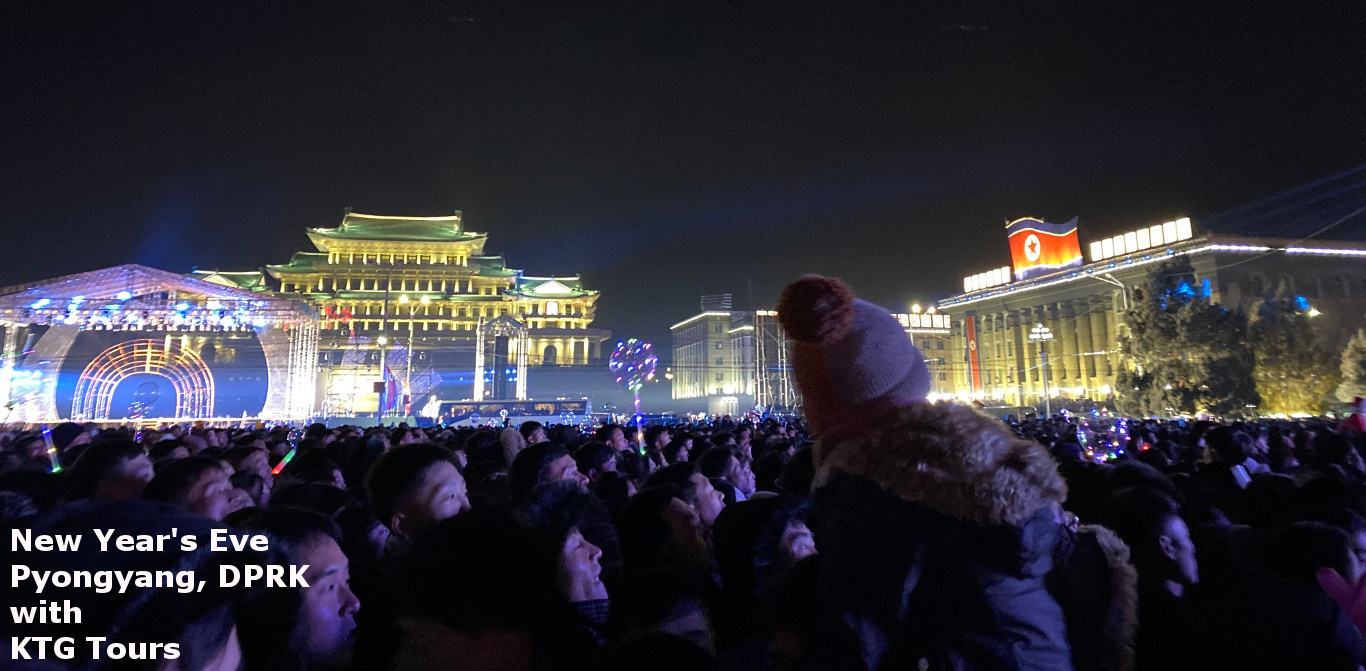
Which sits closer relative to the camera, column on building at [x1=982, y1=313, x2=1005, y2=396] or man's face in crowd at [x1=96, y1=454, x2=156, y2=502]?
man's face in crowd at [x1=96, y1=454, x2=156, y2=502]

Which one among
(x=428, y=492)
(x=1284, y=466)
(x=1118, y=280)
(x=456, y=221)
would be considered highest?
(x=456, y=221)

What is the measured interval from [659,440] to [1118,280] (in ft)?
167

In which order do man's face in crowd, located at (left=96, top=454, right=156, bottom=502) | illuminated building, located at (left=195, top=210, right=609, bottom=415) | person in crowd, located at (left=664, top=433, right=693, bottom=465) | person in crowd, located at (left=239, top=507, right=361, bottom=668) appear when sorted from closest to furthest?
person in crowd, located at (left=239, top=507, right=361, bottom=668), man's face in crowd, located at (left=96, top=454, right=156, bottom=502), person in crowd, located at (left=664, top=433, right=693, bottom=465), illuminated building, located at (left=195, top=210, right=609, bottom=415)

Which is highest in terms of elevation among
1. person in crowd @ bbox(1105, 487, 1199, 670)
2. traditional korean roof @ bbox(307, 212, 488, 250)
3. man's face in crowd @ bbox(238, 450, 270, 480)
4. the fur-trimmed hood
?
traditional korean roof @ bbox(307, 212, 488, 250)

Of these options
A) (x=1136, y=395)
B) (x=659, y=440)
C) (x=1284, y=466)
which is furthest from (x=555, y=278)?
(x=1284, y=466)

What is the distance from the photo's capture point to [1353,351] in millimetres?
30016

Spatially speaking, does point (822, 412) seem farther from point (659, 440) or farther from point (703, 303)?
point (703, 303)

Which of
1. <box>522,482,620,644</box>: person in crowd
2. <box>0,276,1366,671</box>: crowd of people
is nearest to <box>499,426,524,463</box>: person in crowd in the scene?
<box>0,276,1366,671</box>: crowd of people

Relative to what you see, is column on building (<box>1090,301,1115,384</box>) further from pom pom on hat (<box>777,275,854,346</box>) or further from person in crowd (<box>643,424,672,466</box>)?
pom pom on hat (<box>777,275,854,346</box>)

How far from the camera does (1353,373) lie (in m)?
29.1

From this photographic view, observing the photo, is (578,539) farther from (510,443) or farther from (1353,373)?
(1353,373)

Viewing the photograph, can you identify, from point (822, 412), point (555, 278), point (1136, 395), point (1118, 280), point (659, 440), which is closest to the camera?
point (822, 412)

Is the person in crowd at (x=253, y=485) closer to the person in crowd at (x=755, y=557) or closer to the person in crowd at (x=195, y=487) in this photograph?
the person in crowd at (x=195, y=487)

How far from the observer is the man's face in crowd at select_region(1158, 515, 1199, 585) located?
2.54 metres
